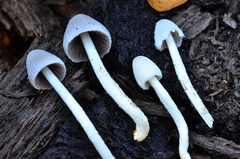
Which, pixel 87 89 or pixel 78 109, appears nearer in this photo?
pixel 78 109

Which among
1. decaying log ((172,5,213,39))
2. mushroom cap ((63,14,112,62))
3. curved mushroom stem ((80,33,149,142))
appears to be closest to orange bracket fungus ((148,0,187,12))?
decaying log ((172,5,213,39))

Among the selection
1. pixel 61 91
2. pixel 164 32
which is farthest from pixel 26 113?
pixel 164 32

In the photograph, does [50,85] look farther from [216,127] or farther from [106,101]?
[216,127]

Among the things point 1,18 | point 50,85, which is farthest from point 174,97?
point 1,18

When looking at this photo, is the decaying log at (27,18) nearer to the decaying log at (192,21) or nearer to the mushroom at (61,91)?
the mushroom at (61,91)

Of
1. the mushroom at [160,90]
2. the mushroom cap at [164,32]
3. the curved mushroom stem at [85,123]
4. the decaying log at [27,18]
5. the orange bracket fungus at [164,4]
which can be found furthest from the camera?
the decaying log at [27,18]

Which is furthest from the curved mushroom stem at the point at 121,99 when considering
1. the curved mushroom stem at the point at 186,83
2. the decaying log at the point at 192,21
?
the decaying log at the point at 192,21

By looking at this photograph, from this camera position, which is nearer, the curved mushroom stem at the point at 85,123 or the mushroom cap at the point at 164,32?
the curved mushroom stem at the point at 85,123

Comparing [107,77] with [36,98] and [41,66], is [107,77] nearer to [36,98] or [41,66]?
[41,66]
